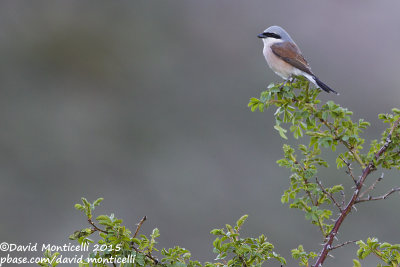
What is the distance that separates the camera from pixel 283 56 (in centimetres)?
546

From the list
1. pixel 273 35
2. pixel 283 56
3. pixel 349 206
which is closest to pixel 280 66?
pixel 283 56

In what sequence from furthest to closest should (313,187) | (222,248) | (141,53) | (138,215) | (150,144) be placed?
(141,53) < (150,144) < (138,215) < (313,187) < (222,248)

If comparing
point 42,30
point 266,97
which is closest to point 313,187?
point 266,97

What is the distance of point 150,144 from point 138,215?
3.57m

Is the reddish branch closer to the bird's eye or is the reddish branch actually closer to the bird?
the bird

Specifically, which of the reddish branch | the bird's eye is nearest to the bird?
the bird's eye

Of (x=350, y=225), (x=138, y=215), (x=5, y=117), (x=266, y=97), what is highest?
(x=5, y=117)

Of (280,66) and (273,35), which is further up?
(273,35)

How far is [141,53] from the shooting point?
19.8 metres

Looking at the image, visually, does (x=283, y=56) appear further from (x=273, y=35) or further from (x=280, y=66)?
(x=273, y=35)

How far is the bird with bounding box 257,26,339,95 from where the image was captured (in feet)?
17.4

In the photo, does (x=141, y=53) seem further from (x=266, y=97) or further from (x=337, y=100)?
(x=266, y=97)

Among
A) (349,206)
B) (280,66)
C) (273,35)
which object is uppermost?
(273,35)

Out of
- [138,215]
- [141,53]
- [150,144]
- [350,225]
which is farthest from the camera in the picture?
[141,53]
